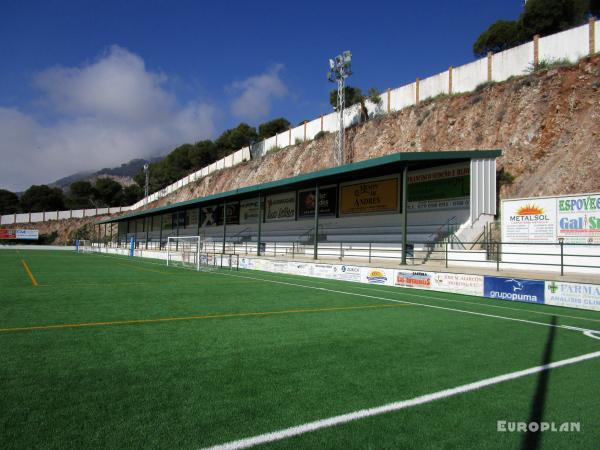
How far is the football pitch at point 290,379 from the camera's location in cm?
343

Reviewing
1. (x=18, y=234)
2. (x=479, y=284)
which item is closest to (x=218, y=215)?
(x=479, y=284)

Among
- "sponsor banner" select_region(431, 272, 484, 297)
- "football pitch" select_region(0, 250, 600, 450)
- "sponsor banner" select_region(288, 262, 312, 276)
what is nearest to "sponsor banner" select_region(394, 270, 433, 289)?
"sponsor banner" select_region(431, 272, 484, 297)

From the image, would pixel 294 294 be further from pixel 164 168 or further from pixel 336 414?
pixel 164 168

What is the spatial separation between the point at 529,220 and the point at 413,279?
222 inches

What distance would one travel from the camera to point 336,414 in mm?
3820

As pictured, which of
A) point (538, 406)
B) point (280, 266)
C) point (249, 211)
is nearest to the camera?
point (538, 406)

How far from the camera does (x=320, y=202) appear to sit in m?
32.0

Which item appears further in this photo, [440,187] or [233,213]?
[233,213]

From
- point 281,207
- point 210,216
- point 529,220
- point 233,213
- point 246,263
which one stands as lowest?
point 246,263

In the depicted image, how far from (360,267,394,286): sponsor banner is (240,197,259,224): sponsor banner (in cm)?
2297

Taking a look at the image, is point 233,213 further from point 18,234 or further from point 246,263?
point 18,234

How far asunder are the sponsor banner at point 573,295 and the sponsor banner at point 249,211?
2985cm

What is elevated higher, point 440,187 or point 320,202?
point 440,187

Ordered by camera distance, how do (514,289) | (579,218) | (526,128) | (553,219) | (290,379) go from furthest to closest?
(526,128) < (553,219) < (579,218) < (514,289) < (290,379)
